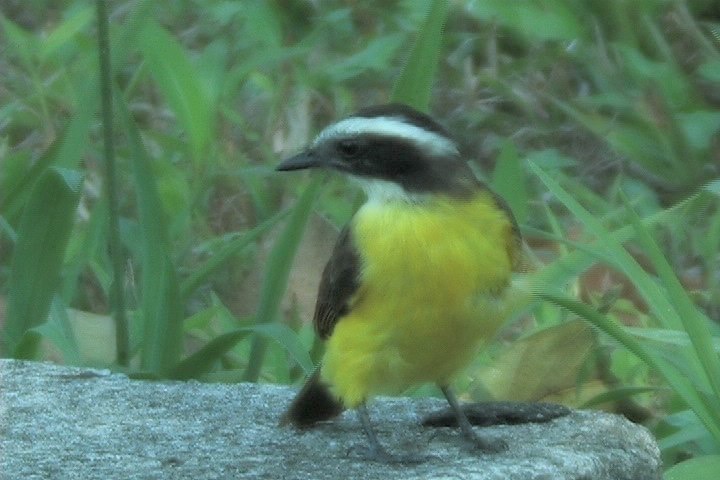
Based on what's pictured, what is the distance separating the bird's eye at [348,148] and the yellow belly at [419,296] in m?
0.16

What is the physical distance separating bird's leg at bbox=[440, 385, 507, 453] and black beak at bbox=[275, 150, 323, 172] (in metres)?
0.63

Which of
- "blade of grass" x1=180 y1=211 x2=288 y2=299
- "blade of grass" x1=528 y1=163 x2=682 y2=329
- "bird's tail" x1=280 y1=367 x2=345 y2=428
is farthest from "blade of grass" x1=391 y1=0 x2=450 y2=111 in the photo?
"bird's tail" x1=280 y1=367 x2=345 y2=428

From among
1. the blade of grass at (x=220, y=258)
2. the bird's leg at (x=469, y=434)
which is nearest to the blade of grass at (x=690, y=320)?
the bird's leg at (x=469, y=434)

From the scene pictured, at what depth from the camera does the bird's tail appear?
12.9 feet

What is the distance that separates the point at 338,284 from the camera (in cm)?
384

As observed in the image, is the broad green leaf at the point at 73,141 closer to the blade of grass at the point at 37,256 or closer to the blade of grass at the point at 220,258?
the blade of grass at the point at 37,256

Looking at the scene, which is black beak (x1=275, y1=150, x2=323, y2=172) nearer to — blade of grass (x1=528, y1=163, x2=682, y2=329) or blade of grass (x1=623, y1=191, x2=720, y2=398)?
blade of grass (x1=528, y1=163, x2=682, y2=329)

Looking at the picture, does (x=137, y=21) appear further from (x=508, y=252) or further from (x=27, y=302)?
(x=508, y=252)

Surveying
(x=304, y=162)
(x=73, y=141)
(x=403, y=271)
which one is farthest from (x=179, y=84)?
(x=403, y=271)

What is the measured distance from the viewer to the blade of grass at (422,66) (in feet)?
15.7

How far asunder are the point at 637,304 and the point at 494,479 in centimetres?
245

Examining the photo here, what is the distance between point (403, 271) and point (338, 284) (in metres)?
0.22

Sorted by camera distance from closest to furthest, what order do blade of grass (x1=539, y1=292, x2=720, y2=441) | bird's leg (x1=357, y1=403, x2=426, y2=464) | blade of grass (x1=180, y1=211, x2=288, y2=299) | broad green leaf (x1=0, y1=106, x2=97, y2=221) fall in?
bird's leg (x1=357, y1=403, x2=426, y2=464), blade of grass (x1=539, y1=292, x2=720, y2=441), blade of grass (x1=180, y1=211, x2=288, y2=299), broad green leaf (x1=0, y1=106, x2=97, y2=221)

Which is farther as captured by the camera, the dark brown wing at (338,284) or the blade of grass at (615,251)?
the blade of grass at (615,251)
